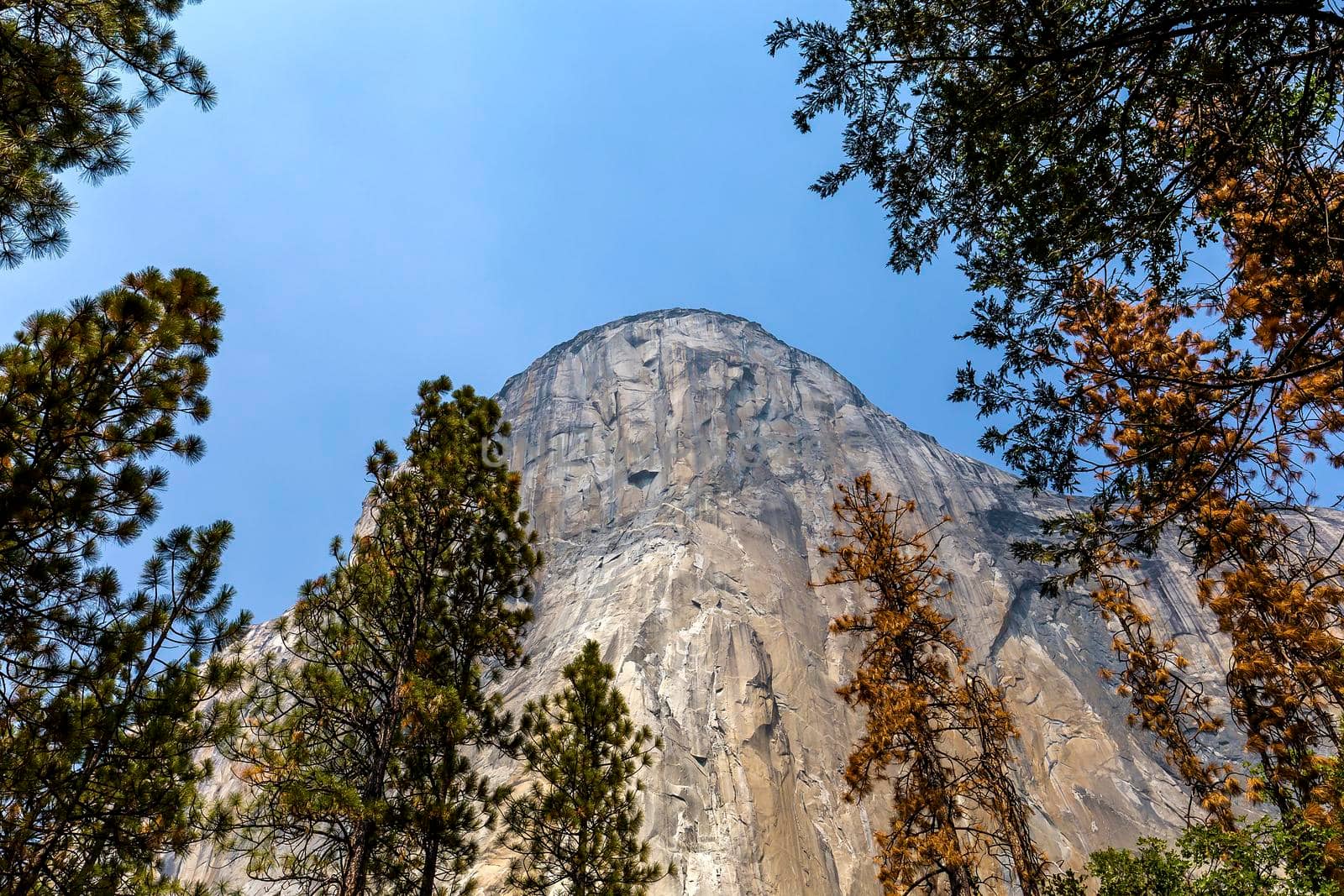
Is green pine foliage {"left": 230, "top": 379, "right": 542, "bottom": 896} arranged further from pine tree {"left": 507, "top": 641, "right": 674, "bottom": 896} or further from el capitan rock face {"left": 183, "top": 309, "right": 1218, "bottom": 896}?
el capitan rock face {"left": 183, "top": 309, "right": 1218, "bottom": 896}

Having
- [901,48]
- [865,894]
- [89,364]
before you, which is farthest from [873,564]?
[865,894]

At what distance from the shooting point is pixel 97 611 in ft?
17.8

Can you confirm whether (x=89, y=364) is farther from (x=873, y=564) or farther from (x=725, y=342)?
(x=725, y=342)

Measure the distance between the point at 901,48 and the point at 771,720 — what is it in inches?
1419

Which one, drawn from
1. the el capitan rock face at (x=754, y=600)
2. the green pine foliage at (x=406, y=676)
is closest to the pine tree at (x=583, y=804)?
the green pine foliage at (x=406, y=676)

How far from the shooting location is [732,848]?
30.2 meters

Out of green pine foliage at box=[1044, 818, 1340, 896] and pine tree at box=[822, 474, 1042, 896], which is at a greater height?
pine tree at box=[822, 474, 1042, 896]

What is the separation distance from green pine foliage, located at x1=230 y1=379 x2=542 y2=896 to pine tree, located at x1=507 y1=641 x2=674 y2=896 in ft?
3.33

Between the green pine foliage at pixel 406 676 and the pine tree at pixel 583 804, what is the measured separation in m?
1.02

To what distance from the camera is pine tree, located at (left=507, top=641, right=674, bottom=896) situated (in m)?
10.2

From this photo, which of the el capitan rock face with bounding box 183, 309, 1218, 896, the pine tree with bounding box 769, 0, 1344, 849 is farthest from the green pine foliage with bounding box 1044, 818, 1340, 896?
the el capitan rock face with bounding box 183, 309, 1218, 896

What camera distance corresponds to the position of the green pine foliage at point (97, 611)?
16.0 feet

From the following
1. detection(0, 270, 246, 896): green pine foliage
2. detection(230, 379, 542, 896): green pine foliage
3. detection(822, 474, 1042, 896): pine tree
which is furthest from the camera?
detection(822, 474, 1042, 896): pine tree

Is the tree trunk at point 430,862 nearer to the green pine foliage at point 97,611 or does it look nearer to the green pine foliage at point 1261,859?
the green pine foliage at point 97,611
